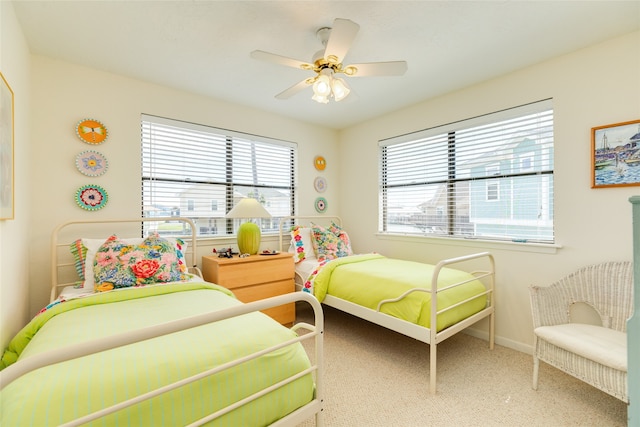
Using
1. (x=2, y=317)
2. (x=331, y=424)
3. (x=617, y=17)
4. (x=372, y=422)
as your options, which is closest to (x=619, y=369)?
(x=372, y=422)

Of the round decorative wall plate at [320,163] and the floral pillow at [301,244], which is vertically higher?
the round decorative wall plate at [320,163]

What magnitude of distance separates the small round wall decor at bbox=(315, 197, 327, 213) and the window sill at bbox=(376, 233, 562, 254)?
40.7 inches

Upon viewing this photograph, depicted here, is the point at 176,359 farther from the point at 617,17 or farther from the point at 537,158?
the point at 617,17

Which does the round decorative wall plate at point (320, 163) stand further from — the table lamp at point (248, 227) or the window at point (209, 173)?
the table lamp at point (248, 227)

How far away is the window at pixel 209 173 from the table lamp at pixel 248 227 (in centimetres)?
36

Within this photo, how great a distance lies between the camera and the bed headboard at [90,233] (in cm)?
229

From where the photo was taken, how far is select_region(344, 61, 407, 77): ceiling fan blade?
6.10ft

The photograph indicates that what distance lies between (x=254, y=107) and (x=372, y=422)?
10.6 feet

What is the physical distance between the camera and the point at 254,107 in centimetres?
346

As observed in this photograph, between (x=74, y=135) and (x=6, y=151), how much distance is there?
1.05 m

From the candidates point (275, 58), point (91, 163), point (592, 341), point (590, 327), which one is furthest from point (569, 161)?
point (91, 163)

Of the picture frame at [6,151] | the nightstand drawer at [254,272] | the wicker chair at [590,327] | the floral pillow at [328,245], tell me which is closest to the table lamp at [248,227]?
the nightstand drawer at [254,272]

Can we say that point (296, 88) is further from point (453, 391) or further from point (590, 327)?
point (590, 327)

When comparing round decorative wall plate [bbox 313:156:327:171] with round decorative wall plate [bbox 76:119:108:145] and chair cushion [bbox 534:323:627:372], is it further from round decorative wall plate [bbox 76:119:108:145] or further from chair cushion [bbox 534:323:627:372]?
chair cushion [bbox 534:323:627:372]
